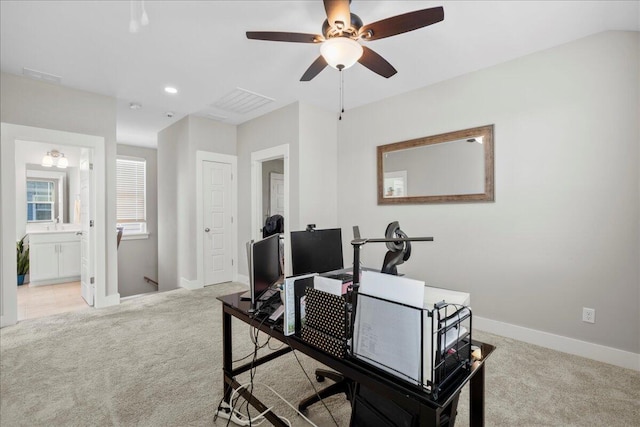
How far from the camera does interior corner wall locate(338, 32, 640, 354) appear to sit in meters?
2.34

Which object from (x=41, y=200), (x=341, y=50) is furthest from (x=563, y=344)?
(x=41, y=200)

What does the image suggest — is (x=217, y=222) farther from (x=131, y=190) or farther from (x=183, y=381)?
(x=183, y=381)

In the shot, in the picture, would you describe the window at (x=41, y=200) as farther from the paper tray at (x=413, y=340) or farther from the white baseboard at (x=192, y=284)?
the paper tray at (x=413, y=340)

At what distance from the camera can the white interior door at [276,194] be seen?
6172 millimetres

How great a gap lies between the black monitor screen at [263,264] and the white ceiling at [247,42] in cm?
170

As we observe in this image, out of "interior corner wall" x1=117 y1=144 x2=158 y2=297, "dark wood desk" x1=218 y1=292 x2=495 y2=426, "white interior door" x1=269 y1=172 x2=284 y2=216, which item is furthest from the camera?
"white interior door" x1=269 y1=172 x2=284 y2=216

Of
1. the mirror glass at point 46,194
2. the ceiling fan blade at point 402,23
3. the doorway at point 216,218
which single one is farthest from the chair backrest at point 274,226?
the mirror glass at point 46,194

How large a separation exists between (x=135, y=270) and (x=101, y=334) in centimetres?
355

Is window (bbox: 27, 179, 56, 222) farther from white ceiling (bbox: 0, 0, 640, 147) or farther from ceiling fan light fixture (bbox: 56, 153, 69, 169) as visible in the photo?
white ceiling (bbox: 0, 0, 640, 147)

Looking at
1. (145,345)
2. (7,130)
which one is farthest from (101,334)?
(7,130)

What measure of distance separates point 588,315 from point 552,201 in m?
0.99

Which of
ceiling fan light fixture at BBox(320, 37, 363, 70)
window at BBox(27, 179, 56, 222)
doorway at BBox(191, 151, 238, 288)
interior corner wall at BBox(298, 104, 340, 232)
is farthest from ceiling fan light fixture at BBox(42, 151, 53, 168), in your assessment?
ceiling fan light fixture at BBox(320, 37, 363, 70)

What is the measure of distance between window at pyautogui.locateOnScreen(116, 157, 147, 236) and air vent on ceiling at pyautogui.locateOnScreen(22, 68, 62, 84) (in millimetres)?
3027

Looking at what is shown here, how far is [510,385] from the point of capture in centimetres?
208
